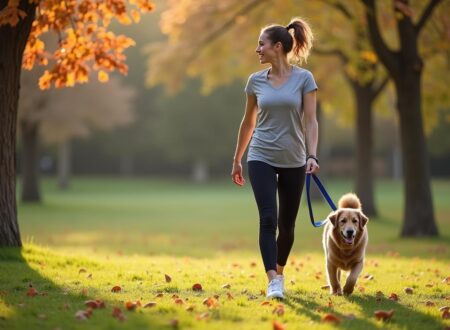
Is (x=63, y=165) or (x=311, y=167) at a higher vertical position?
(x=311, y=167)

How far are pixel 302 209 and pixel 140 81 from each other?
31.9 m

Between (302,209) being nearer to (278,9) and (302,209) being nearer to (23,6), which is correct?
(278,9)

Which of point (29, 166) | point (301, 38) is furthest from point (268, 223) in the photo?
point (29, 166)

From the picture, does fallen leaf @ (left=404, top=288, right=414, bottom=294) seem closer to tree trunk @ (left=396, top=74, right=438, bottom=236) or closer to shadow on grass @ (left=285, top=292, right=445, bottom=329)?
shadow on grass @ (left=285, top=292, right=445, bottom=329)

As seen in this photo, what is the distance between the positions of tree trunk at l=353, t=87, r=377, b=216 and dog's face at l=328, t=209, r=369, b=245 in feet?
56.0

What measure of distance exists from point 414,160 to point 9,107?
975 cm

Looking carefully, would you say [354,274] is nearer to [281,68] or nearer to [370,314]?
[370,314]

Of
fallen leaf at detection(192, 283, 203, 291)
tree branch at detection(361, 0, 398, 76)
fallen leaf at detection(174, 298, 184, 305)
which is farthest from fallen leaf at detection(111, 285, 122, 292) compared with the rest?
tree branch at detection(361, 0, 398, 76)

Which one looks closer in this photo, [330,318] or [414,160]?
[330,318]

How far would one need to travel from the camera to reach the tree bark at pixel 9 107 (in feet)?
29.6

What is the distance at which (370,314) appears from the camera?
5785mm

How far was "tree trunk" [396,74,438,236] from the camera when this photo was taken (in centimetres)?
1543

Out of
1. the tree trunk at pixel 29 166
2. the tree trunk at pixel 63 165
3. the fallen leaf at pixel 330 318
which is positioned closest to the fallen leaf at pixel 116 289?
the fallen leaf at pixel 330 318

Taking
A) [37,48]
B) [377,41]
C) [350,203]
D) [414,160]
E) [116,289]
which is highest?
[377,41]
